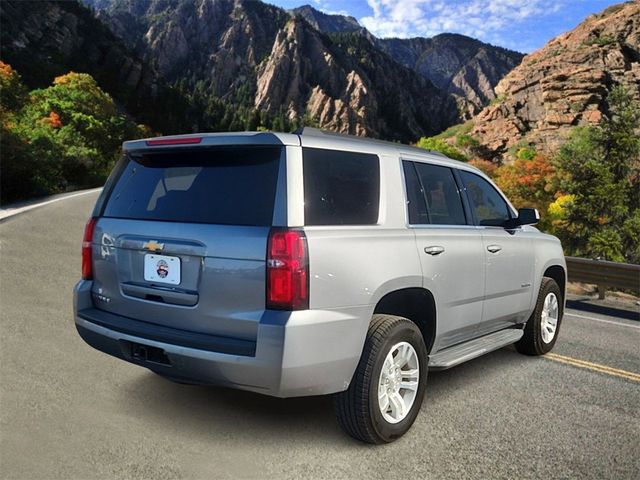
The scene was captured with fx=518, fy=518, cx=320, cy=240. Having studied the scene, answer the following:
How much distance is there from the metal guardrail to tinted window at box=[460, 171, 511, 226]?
5009 mm

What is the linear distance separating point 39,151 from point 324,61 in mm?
172907

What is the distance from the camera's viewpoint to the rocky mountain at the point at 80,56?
86.3 m

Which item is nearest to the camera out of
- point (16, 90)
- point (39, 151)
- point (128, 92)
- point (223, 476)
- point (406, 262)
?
point (223, 476)

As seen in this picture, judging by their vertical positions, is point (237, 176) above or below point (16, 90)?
below

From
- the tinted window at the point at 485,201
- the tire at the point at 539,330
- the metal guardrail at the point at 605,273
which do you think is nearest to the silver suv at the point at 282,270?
the tinted window at the point at 485,201

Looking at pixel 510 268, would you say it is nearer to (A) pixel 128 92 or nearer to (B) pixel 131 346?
(B) pixel 131 346

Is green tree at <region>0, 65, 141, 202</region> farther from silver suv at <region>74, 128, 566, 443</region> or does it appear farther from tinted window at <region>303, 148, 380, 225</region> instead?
tinted window at <region>303, 148, 380, 225</region>

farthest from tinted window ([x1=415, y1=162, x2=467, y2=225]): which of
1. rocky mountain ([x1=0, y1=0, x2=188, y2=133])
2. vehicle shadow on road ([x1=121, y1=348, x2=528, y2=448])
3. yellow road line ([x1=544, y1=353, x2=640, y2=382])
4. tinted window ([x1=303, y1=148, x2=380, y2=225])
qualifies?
rocky mountain ([x1=0, y1=0, x2=188, y2=133])

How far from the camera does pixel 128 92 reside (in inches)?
4163

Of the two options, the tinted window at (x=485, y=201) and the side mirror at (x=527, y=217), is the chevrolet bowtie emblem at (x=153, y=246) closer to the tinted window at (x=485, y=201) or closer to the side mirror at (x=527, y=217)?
the tinted window at (x=485, y=201)

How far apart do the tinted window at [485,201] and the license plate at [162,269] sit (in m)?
2.66

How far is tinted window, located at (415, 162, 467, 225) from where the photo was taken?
3984 millimetres

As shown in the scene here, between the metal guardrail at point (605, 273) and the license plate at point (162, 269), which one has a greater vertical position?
the license plate at point (162, 269)

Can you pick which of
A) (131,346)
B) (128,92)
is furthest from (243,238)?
(128,92)
